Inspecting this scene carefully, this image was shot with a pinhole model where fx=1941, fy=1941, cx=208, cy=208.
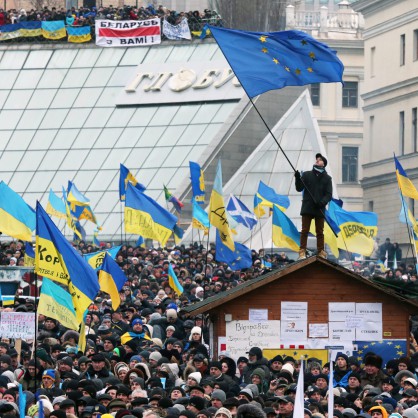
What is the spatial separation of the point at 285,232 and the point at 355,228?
1159 mm

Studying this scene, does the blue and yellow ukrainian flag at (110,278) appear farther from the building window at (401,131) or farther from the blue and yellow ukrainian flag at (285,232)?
the building window at (401,131)

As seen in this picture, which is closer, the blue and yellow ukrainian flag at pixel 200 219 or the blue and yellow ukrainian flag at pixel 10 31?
the blue and yellow ukrainian flag at pixel 200 219

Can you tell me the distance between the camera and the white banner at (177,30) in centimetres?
6203

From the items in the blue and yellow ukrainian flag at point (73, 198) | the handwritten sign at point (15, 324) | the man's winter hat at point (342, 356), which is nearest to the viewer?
the handwritten sign at point (15, 324)

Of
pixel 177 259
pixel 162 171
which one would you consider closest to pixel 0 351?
pixel 177 259

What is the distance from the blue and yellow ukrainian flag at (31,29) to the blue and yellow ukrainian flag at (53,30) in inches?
6.0

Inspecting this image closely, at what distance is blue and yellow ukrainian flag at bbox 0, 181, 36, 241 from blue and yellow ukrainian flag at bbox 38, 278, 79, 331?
7.44 meters

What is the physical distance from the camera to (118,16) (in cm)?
6219

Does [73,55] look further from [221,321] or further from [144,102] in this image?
[221,321]

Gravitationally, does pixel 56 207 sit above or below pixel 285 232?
above

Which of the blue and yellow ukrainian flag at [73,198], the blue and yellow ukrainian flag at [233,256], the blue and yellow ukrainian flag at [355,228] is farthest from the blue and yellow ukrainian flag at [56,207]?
the blue and yellow ukrainian flag at [355,228]

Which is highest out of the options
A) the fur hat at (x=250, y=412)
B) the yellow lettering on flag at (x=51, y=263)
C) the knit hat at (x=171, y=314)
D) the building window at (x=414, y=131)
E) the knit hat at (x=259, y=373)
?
the building window at (x=414, y=131)

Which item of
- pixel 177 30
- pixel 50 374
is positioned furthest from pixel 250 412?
pixel 177 30

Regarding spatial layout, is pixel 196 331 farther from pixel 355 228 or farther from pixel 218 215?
pixel 355 228
